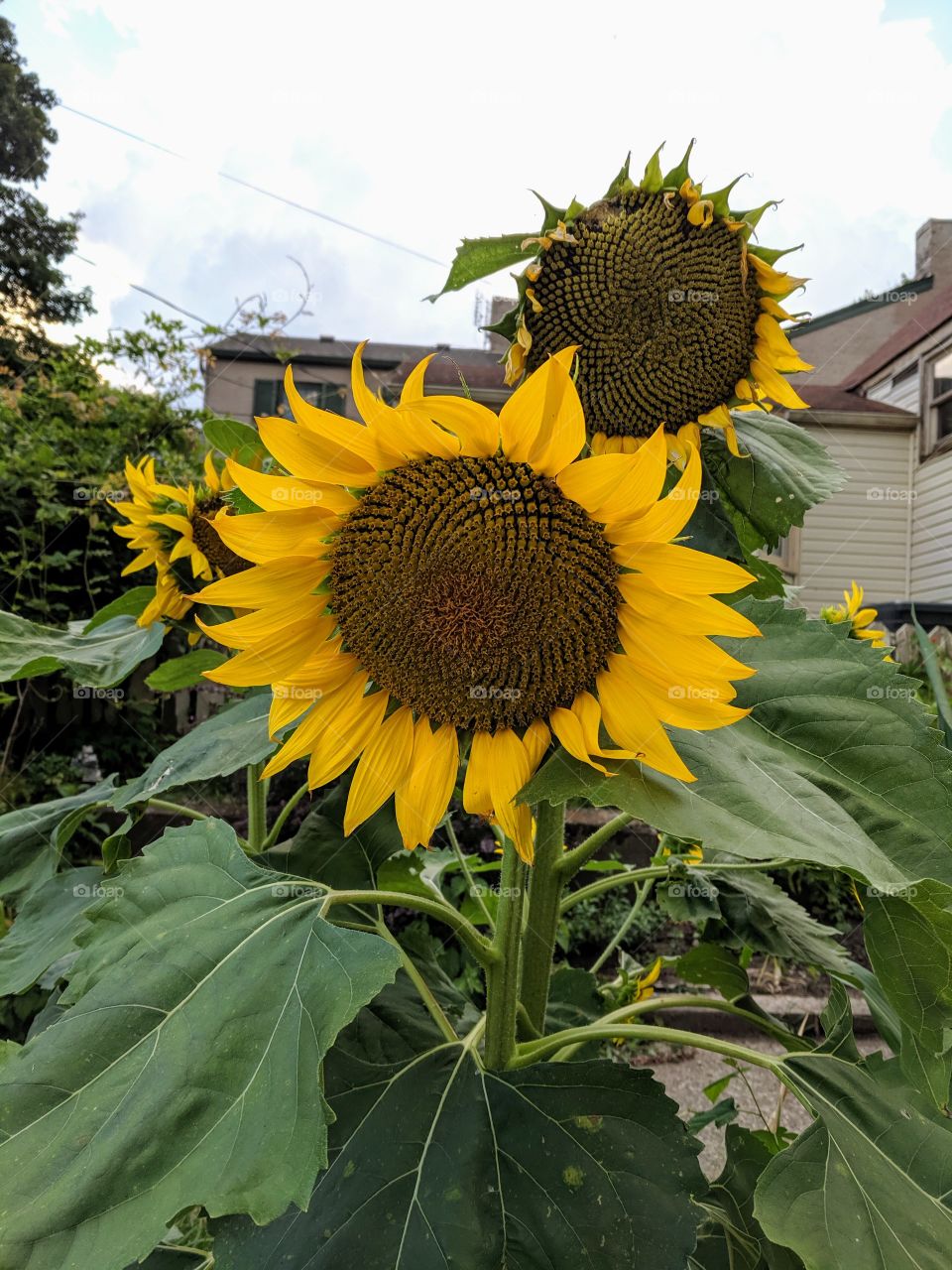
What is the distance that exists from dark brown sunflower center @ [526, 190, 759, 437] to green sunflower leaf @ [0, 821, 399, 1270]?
75 cm

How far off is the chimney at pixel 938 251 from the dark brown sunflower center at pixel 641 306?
14.9 metres

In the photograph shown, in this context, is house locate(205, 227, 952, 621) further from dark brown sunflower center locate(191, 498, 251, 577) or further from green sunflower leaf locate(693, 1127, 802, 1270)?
green sunflower leaf locate(693, 1127, 802, 1270)

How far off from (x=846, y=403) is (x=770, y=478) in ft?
36.9

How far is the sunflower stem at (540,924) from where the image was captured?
117cm

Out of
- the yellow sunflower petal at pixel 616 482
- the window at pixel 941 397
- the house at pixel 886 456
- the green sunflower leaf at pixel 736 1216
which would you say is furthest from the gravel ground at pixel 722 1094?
the window at pixel 941 397

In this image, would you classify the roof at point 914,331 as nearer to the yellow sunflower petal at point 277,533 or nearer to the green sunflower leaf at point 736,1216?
the green sunflower leaf at point 736,1216

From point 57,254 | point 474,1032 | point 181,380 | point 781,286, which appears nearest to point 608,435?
point 781,286

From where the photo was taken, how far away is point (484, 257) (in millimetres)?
1071

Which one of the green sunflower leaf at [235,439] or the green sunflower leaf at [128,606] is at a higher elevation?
the green sunflower leaf at [235,439]

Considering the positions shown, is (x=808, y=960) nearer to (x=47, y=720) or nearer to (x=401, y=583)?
(x=401, y=583)

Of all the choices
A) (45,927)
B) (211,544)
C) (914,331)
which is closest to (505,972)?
(45,927)

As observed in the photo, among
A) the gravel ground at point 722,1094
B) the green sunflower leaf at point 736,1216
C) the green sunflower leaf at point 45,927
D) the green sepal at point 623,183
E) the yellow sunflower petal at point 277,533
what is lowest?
the gravel ground at point 722,1094

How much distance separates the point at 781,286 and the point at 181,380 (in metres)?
4.43

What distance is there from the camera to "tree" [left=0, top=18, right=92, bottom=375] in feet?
31.6
